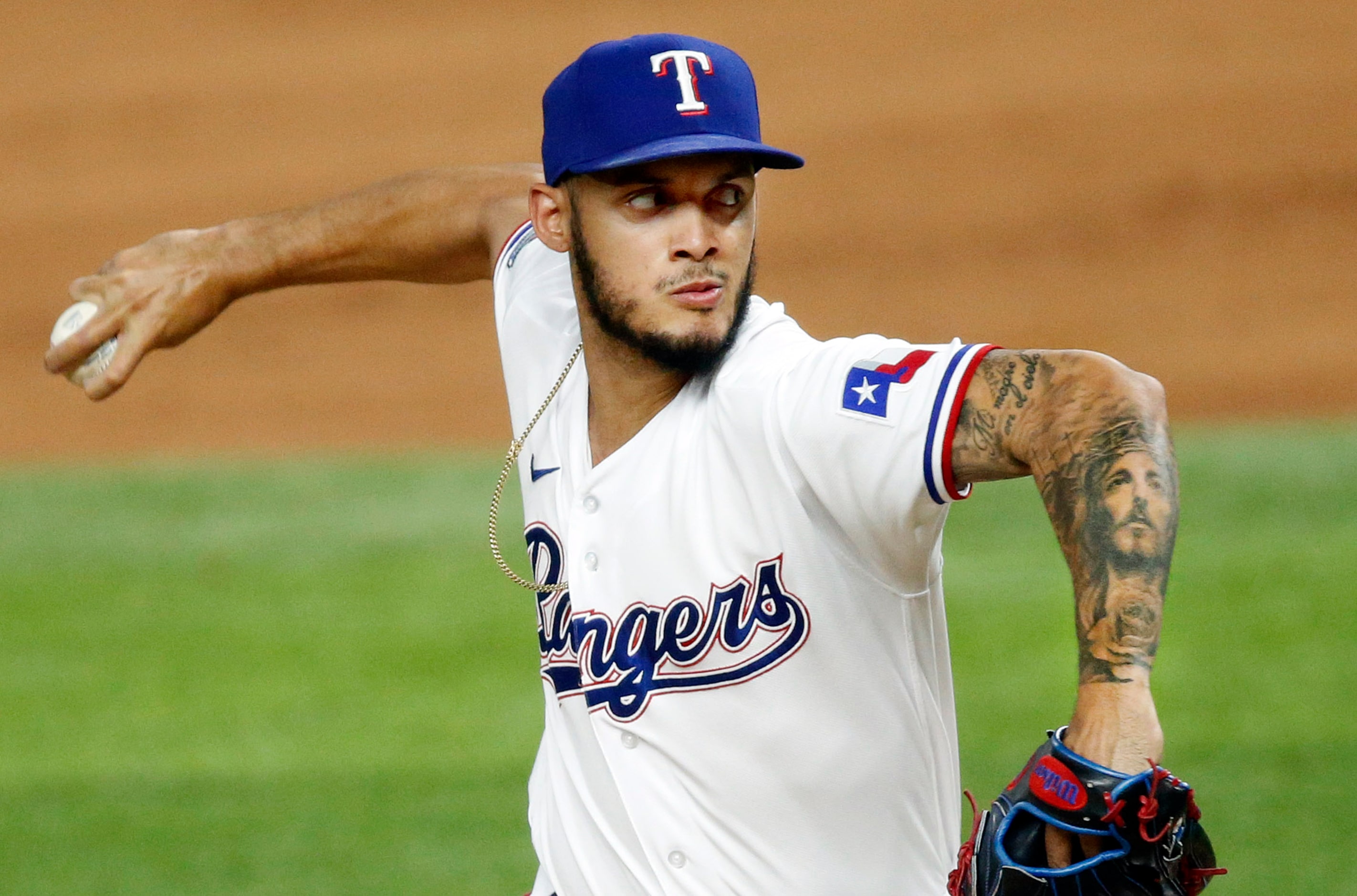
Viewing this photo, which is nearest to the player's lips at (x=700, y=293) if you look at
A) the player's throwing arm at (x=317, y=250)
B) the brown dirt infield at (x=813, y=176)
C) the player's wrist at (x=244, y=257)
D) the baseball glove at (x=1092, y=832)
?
the player's throwing arm at (x=317, y=250)

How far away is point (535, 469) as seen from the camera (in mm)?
3068

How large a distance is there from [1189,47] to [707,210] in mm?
14285

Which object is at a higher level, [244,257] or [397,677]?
[244,257]

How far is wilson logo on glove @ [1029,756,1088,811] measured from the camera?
1.92m

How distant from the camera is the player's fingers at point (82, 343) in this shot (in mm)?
3148

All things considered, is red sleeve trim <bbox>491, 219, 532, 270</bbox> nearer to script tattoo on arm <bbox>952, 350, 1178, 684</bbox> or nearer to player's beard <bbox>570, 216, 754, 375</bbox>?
player's beard <bbox>570, 216, 754, 375</bbox>

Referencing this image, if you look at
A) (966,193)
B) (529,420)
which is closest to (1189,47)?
(966,193)

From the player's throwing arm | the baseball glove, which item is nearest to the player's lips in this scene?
the player's throwing arm

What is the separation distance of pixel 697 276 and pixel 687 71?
12.7 inches

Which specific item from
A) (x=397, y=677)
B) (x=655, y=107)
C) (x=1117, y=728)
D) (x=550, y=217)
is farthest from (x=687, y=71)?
(x=397, y=677)

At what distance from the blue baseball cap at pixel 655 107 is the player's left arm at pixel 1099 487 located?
613mm

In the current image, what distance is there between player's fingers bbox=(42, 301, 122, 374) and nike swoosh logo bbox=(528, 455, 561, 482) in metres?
0.85

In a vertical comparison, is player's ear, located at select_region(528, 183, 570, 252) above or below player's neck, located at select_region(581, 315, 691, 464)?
above

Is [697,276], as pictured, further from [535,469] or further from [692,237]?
[535,469]
